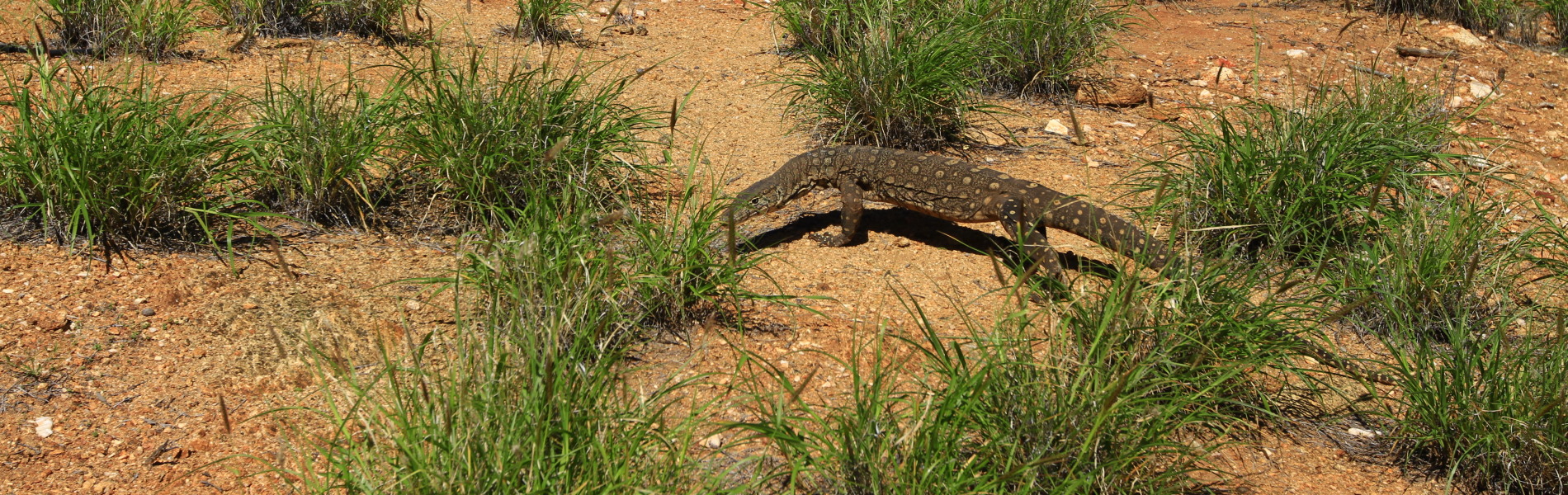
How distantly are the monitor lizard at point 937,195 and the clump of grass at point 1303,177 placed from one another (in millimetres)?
378

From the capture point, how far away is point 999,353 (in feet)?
9.60

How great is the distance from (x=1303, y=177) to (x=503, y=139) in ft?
11.5

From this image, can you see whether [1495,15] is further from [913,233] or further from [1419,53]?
[913,233]

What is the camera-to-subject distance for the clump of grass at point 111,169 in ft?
13.0

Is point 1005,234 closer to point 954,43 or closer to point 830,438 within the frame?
point 954,43

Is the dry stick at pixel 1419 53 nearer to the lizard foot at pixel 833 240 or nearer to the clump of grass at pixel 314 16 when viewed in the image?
the lizard foot at pixel 833 240

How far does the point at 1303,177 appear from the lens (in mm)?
4691

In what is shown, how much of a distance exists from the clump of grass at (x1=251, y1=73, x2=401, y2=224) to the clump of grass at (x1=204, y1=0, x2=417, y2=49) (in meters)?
2.24

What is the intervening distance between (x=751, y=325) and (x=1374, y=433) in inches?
89.1

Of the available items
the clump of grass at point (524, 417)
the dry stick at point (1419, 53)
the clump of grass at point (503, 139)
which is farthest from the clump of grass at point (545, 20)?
the dry stick at point (1419, 53)

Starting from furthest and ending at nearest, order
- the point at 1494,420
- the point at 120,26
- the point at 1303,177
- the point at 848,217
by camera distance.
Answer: the point at 120,26 < the point at 848,217 < the point at 1303,177 < the point at 1494,420

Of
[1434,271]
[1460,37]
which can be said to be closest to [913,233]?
[1434,271]

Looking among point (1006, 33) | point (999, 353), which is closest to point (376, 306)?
point (999, 353)

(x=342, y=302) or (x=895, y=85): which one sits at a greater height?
(x=895, y=85)
